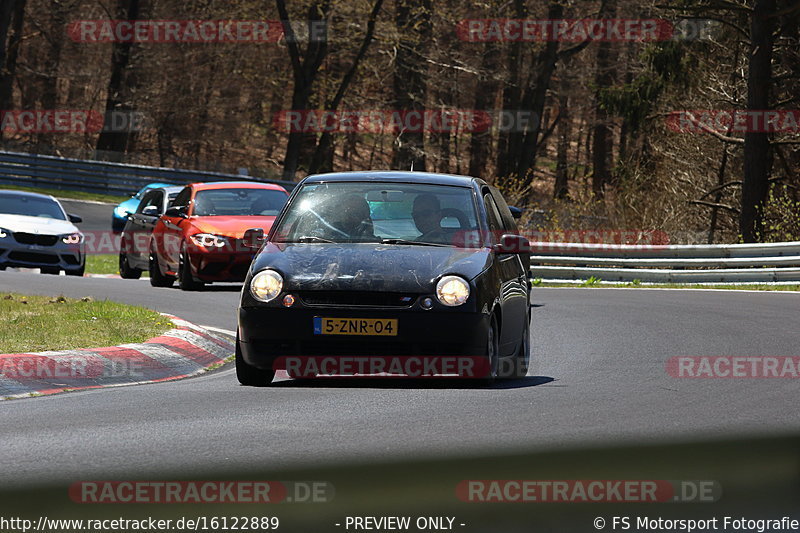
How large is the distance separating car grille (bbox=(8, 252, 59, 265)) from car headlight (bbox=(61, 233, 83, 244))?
0.32m

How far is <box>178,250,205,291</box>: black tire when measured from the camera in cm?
2056

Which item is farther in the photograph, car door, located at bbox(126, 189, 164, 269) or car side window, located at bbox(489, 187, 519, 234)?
car door, located at bbox(126, 189, 164, 269)

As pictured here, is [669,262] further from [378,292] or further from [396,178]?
[378,292]

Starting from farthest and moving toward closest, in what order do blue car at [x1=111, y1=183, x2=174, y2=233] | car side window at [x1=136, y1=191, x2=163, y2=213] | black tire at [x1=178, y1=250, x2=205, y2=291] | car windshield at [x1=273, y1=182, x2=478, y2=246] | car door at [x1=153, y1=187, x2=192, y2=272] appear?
blue car at [x1=111, y1=183, x2=174, y2=233] → car side window at [x1=136, y1=191, x2=163, y2=213] → car door at [x1=153, y1=187, x2=192, y2=272] → black tire at [x1=178, y1=250, x2=205, y2=291] → car windshield at [x1=273, y1=182, x2=478, y2=246]

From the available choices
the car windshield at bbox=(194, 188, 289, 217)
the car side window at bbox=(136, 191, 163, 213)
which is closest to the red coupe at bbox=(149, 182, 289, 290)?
the car windshield at bbox=(194, 188, 289, 217)

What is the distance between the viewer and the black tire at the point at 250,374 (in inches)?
400

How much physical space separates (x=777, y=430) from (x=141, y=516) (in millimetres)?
4116

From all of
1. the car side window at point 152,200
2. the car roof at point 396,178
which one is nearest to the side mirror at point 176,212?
the car side window at point 152,200

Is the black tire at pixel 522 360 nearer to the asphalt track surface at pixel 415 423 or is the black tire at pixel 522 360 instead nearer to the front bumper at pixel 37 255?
the asphalt track surface at pixel 415 423

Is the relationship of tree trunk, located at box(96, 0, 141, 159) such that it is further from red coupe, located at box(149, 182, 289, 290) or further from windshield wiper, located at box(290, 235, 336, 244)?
windshield wiper, located at box(290, 235, 336, 244)

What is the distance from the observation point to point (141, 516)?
5715 millimetres

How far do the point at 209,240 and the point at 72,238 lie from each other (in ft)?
18.8

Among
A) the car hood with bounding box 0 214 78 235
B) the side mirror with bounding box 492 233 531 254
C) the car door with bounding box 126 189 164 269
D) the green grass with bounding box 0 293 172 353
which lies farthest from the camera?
the car hood with bounding box 0 214 78 235

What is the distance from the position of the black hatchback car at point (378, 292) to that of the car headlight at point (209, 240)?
9.52 meters
